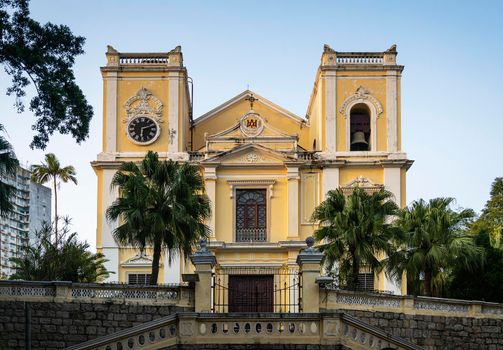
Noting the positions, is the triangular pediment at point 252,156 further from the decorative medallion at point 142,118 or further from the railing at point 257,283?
the railing at point 257,283

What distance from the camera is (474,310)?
3027 centimetres

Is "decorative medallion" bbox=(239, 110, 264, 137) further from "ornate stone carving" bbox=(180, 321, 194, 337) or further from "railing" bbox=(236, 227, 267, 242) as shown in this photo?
"ornate stone carving" bbox=(180, 321, 194, 337)

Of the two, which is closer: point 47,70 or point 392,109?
point 47,70

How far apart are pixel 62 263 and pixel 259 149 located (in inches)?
457

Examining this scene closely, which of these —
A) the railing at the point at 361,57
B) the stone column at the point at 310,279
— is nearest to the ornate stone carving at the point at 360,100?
the railing at the point at 361,57

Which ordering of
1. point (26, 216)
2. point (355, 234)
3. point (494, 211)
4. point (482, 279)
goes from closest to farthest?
point (355, 234)
point (482, 279)
point (494, 211)
point (26, 216)

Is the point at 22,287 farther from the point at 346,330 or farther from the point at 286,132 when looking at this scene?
the point at 286,132

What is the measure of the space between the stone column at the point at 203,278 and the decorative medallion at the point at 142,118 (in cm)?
1966

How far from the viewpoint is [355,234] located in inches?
1344

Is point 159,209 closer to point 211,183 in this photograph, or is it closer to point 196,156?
point 211,183

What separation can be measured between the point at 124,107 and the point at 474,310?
21.3 m

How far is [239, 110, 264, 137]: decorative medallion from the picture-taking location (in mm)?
47188

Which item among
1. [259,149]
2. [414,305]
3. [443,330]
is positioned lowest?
[443,330]

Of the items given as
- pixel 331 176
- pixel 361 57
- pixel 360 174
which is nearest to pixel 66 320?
pixel 331 176
